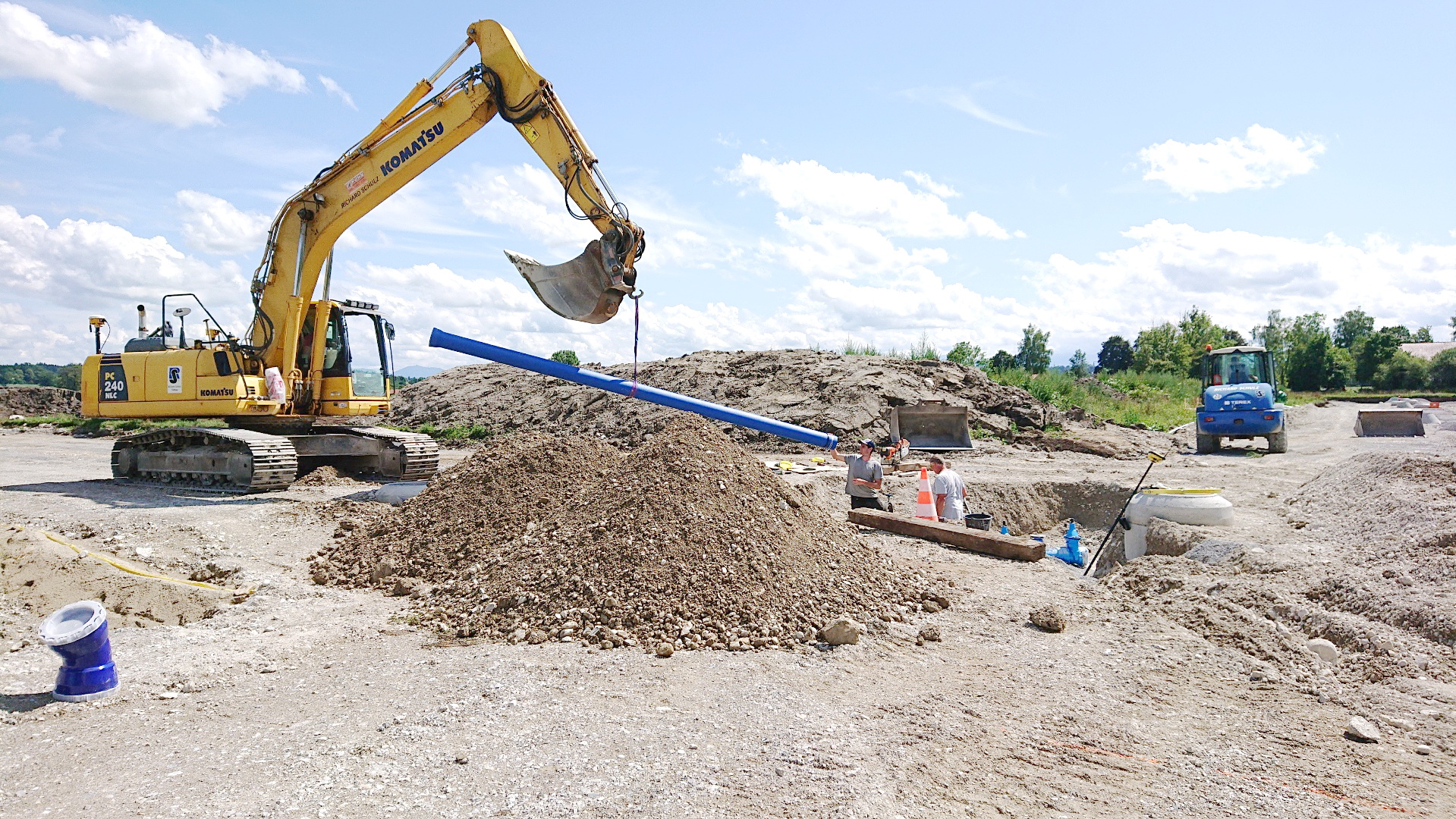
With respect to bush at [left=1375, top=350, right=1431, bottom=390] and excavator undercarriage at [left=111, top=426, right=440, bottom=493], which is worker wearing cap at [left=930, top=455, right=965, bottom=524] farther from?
bush at [left=1375, top=350, right=1431, bottom=390]

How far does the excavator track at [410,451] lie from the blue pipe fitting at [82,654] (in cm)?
794

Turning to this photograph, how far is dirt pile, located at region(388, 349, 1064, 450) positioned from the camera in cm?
1903

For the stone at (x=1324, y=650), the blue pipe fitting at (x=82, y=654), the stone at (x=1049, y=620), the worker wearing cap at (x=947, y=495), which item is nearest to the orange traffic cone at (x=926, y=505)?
the worker wearing cap at (x=947, y=495)

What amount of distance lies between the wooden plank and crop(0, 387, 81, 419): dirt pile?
115ft

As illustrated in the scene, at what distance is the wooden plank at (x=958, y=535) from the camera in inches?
348

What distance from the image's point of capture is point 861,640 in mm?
5879

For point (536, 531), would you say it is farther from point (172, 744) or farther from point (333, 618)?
point (172, 744)

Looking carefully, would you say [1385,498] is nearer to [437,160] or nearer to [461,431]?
[437,160]

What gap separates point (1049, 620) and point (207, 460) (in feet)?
36.6

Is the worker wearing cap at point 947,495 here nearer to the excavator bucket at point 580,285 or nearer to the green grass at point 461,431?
the excavator bucket at point 580,285

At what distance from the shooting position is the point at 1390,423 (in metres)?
22.3

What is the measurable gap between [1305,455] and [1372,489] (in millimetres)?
9350

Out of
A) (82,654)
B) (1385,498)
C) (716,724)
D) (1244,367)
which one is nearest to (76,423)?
(82,654)

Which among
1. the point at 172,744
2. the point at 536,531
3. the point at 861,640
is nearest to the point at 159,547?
the point at 536,531
